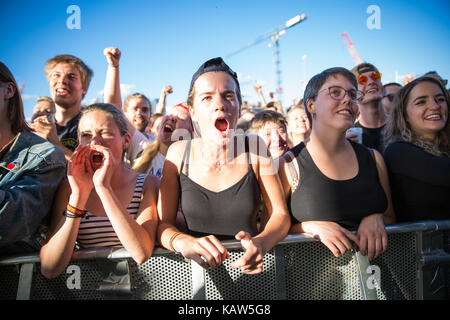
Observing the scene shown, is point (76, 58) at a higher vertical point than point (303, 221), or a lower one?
higher

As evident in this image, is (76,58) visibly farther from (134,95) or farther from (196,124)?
(196,124)

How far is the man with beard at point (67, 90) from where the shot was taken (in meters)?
3.09

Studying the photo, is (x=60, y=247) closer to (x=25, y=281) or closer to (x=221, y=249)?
(x=25, y=281)

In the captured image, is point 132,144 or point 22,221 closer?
point 22,221

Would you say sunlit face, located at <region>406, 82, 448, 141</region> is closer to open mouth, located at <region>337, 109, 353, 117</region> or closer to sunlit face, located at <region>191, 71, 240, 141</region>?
open mouth, located at <region>337, 109, 353, 117</region>

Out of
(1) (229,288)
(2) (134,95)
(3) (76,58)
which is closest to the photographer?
(1) (229,288)

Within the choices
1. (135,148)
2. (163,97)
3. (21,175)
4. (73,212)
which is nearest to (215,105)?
(73,212)

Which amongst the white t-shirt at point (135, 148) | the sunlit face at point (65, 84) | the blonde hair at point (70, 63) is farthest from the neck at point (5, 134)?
the white t-shirt at point (135, 148)

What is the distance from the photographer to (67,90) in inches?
124

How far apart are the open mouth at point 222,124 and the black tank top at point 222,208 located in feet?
1.20
